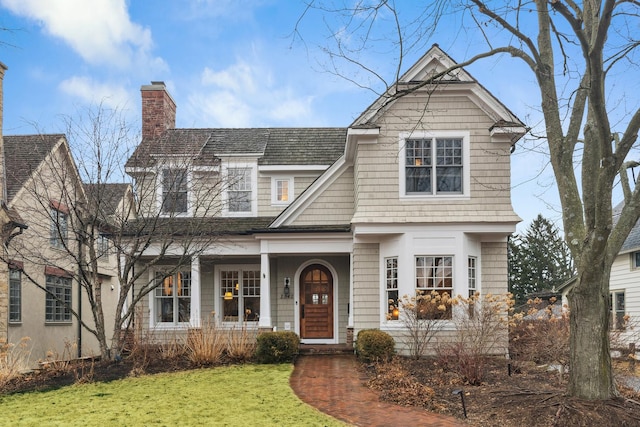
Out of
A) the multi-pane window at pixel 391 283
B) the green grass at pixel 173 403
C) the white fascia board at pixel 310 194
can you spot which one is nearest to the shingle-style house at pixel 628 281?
the multi-pane window at pixel 391 283

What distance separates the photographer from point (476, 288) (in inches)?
559

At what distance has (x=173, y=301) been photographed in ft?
55.4

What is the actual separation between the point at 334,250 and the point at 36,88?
9380mm

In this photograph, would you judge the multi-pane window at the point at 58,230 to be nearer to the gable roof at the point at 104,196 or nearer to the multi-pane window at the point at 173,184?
the gable roof at the point at 104,196

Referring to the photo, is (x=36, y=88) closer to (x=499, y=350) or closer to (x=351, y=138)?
(x=351, y=138)

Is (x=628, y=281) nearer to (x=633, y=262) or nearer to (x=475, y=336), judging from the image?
(x=633, y=262)

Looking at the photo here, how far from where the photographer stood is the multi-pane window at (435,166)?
1420 centimetres

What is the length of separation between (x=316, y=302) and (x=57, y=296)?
Result: 10865 millimetres

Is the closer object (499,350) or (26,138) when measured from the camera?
(499,350)

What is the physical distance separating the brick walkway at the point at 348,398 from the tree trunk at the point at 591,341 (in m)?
2.00

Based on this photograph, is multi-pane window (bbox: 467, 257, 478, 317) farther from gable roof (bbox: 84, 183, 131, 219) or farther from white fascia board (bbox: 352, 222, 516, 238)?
gable roof (bbox: 84, 183, 131, 219)

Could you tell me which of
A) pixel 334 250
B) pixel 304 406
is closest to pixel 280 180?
pixel 334 250

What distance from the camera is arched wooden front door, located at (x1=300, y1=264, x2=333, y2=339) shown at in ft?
54.4

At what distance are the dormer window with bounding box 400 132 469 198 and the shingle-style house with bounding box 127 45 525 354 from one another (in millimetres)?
26
